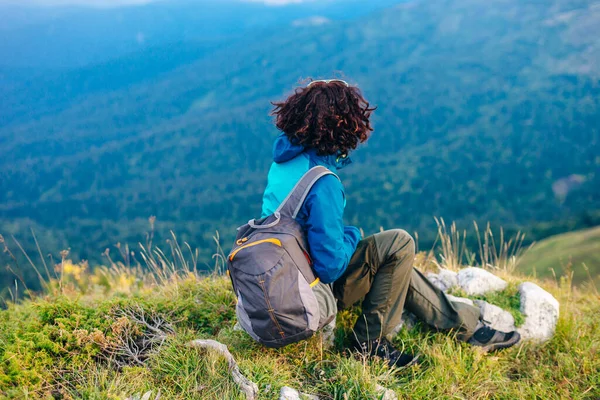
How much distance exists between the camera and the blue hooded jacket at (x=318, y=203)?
8.18 ft

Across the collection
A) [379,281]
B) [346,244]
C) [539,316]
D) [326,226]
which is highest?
[326,226]

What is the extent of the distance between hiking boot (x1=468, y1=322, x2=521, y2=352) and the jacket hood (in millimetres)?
1696

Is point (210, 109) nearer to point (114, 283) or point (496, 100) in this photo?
point (496, 100)

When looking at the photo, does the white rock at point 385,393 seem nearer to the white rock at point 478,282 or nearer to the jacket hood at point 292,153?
the jacket hood at point 292,153

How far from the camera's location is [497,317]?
371 cm

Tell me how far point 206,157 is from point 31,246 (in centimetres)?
5279

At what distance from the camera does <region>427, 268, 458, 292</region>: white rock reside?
4133mm

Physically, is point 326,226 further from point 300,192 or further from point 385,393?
point 385,393

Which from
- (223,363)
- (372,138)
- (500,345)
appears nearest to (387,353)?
(500,345)

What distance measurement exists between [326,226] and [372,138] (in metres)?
111

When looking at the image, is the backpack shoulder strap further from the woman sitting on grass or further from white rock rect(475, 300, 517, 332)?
white rock rect(475, 300, 517, 332)

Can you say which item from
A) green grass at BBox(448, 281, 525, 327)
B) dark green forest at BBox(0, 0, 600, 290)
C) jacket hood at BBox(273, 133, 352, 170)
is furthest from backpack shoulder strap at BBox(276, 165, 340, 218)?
dark green forest at BBox(0, 0, 600, 290)

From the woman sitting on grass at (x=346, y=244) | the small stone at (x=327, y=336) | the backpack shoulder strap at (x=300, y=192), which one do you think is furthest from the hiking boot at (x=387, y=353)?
the backpack shoulder strap at (x=300, y=192)

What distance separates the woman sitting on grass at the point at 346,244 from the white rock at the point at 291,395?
46cm
